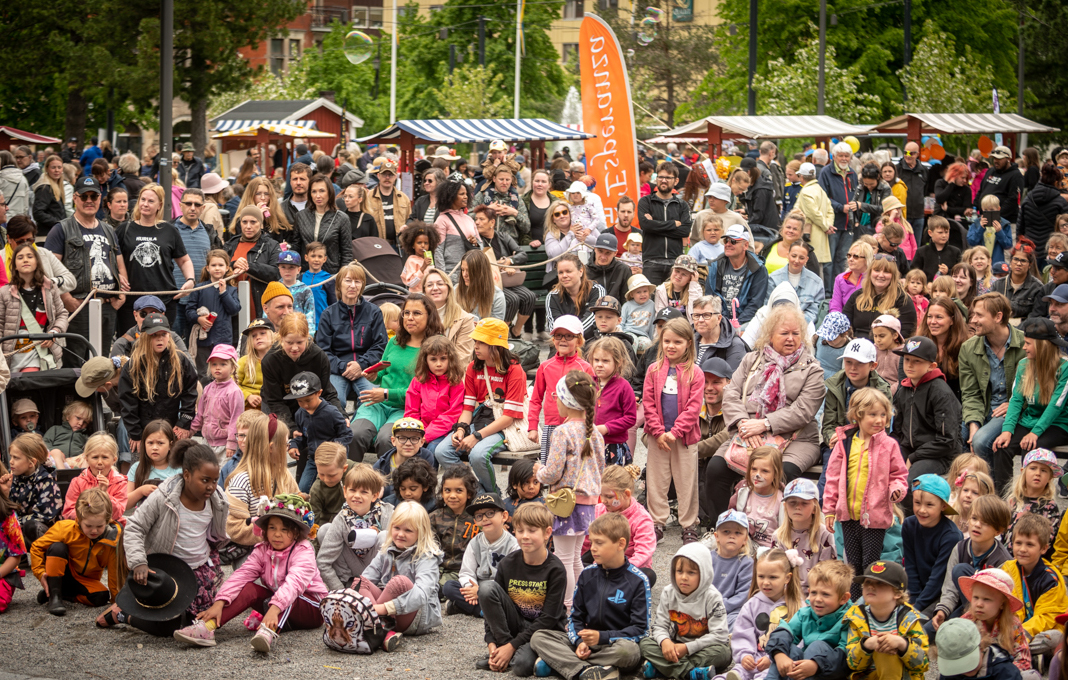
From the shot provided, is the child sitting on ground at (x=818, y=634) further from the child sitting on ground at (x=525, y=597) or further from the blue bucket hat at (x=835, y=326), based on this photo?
the blue bucket hat at (x=835, y=326)

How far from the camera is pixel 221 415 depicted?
8.70 m

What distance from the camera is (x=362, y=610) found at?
6.53 meters

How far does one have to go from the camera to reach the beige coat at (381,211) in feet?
44.0

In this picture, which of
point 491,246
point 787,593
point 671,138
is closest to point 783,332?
point 787,593

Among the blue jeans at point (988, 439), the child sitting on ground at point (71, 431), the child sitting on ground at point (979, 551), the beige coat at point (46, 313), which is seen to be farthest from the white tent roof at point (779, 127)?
the child sitting on ground at point (979, 551)

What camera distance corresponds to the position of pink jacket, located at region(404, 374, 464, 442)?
28.1 feet

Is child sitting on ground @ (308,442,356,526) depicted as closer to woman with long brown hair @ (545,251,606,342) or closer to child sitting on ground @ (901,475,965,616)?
woman with long brown hair @ (545,251,606,342)

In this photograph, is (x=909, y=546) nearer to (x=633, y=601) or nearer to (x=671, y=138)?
(x=633, y=601)

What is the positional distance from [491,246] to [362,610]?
22.4 feet

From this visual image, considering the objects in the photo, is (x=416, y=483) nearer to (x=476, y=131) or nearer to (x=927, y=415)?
(x=927, y=415)

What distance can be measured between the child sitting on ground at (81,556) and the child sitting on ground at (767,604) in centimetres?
385

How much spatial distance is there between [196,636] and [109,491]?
1556 mm

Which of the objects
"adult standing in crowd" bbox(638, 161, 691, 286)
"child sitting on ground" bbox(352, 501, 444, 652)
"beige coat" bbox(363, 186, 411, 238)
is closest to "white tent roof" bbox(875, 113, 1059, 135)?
"adult standing in crowd" bbox(638, 161, 691, 286)

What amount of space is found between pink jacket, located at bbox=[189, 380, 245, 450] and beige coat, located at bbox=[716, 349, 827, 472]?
3617 mm
